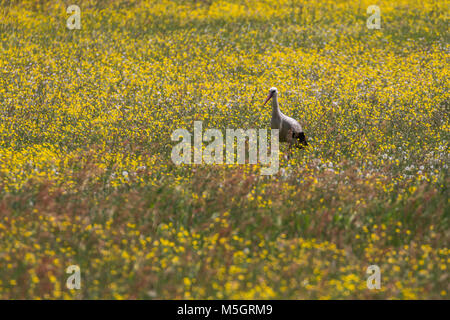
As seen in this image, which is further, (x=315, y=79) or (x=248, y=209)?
(x=315, y=79)

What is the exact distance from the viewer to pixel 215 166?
32.5 feet

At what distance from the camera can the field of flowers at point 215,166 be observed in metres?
6.44

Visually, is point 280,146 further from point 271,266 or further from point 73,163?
point 271,266

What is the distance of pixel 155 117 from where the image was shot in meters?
13.6

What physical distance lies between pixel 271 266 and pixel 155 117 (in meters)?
7.53

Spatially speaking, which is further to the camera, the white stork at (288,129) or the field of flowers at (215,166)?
the white stork at (288,129)

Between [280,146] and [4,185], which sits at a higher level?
[280,146]

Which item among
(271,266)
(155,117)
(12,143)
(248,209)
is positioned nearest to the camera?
(271,266)

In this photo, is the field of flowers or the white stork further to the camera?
the white stork

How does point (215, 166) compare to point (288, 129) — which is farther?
point (288, 129)

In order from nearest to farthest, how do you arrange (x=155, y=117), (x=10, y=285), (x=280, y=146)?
(x=10, y=285)
(x=280, y=146)
(x=155, y=117)

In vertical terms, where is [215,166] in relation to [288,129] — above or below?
below

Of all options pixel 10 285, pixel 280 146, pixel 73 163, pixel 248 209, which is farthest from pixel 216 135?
pixel 10 285

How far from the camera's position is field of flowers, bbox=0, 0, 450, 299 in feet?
21.1
